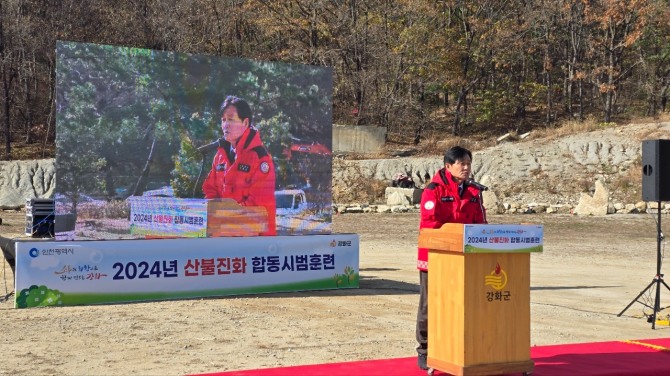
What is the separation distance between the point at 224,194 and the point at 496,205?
21.6 meters

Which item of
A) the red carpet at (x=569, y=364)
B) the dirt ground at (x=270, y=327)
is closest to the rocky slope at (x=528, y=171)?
the dirt ground at (x=270, y=327)

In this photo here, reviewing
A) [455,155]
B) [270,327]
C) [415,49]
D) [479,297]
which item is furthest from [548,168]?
[479,297]

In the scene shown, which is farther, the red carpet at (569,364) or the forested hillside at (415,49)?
the forested hillside at (415,49)

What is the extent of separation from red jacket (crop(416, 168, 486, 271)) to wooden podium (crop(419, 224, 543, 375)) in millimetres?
250

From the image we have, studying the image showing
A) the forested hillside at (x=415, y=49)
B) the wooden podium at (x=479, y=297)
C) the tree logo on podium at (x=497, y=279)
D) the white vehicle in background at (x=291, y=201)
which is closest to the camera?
the wooden podium at (x=479, y=297)

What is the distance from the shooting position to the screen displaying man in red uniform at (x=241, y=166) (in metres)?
13.2

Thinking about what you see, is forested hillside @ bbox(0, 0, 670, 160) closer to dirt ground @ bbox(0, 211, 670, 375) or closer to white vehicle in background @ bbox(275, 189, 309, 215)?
white vehicle in background @ bbox(275, 189, 309, 215)

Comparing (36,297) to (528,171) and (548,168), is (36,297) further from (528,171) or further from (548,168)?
(548,168)

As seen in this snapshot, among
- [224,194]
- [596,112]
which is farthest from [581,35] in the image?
[224,194]

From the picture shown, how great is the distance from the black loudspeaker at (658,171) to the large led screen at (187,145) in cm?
498

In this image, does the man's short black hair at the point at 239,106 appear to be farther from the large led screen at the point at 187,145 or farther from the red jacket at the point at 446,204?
the red jacket at the point at 446,204

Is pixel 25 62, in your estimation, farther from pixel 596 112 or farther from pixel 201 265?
pixel 201 265

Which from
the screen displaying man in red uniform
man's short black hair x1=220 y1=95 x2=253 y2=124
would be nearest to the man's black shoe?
the screen displaying man in red uniform

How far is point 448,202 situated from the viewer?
7.55 metres
